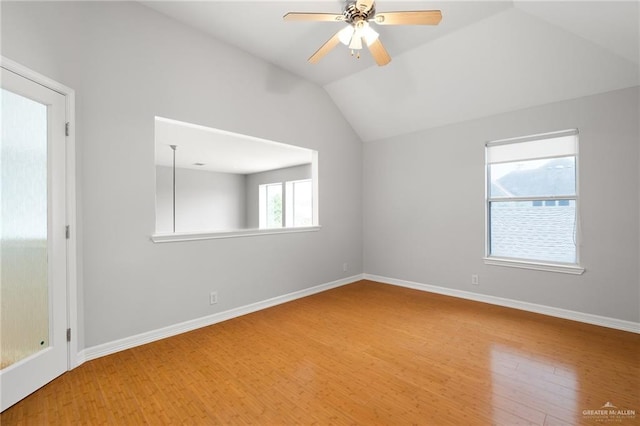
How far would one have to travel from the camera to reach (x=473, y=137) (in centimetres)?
400

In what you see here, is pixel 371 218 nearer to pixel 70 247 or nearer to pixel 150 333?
pixel 150 333

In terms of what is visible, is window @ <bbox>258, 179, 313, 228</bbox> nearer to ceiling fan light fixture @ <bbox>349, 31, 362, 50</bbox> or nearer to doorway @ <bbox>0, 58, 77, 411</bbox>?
ceiling fan light fixture @ <bbox>349, 31, 362, 50</bbox>

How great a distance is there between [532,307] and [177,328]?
163 inches

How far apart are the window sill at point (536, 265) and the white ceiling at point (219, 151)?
307cm

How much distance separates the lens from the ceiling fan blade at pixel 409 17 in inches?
82.7

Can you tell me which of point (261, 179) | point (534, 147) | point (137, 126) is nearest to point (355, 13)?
point (137, 126)

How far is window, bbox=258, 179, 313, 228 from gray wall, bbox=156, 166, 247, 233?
2.94ft

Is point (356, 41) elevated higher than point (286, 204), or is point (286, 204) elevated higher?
point (356, 41)

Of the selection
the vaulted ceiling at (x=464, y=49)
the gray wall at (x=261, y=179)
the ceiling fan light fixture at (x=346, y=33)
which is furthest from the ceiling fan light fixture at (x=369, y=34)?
the gray wall at (x=261, y=179)

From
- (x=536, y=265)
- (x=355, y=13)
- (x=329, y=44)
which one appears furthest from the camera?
(x=536, y=265)

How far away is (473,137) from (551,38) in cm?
134

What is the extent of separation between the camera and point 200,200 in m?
8.55

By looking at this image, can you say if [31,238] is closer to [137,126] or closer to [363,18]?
[137,126]

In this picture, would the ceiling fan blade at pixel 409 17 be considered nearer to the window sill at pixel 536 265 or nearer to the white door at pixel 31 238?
the white door at pixel 31 238
